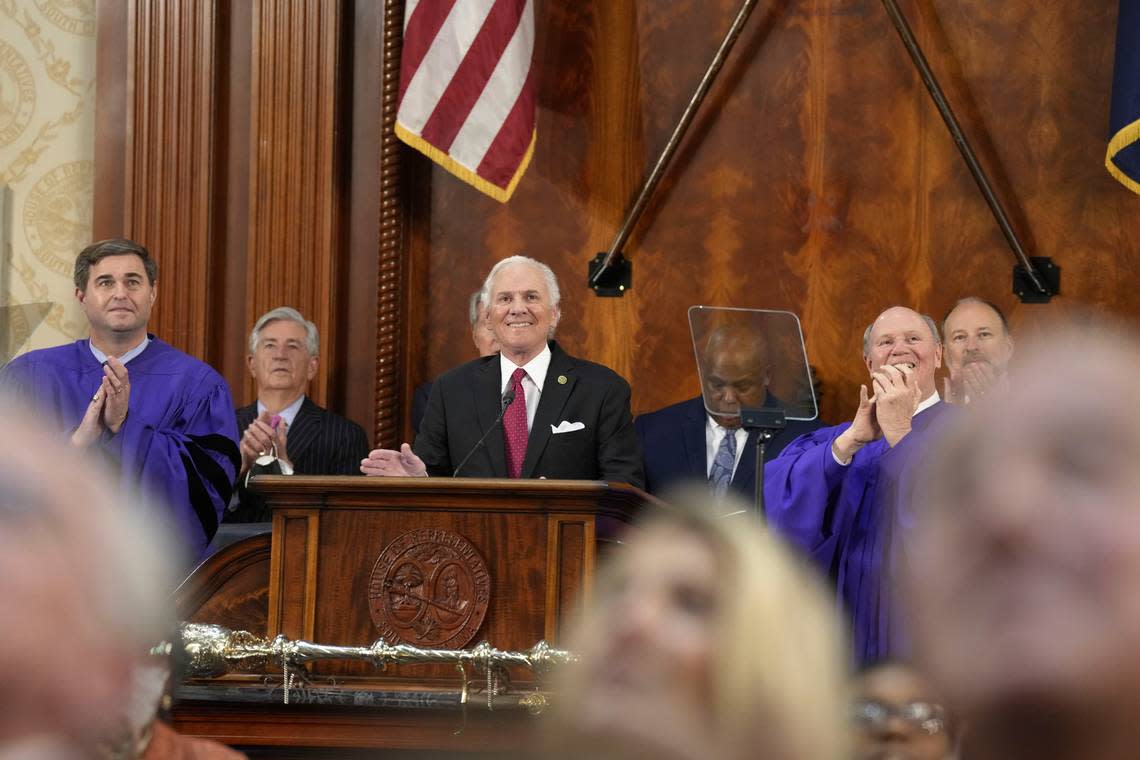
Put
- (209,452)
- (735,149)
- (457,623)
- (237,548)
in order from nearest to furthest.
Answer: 1. (457,623)
2. (237,548)
3. (209,452)
4. (735,149)

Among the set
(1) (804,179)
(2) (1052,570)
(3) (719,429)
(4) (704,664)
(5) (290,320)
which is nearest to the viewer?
(2) (1052,570)

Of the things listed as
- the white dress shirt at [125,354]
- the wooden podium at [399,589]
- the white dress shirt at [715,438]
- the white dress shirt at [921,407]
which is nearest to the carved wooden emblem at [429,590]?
the wooden podium at [399,589]

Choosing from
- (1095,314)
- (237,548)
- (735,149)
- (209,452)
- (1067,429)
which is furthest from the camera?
(735,149)

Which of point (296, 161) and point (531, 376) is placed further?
point (296, 161)

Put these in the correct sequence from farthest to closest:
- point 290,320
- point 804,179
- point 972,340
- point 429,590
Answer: point 804,179 < point 290,320 < point 972,340 < point 429,590

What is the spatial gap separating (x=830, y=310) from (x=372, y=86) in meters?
2.30

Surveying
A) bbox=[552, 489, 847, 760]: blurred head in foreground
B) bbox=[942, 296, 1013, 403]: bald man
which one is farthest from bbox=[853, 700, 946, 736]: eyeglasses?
bbox=[942, 296, 1013, 403]: bald man

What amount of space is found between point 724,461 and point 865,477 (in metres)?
1.28

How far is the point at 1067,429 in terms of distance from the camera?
24.0 inches

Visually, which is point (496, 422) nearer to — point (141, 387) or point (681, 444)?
point (141, 387)

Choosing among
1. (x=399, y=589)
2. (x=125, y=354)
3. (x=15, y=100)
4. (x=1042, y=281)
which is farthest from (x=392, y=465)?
(x=15, y=100)

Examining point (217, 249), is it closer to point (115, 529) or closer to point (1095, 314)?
point (1095, 314)

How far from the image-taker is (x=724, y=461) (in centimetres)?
587

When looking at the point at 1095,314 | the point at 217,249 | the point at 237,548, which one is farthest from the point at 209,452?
the point at 1095,314
